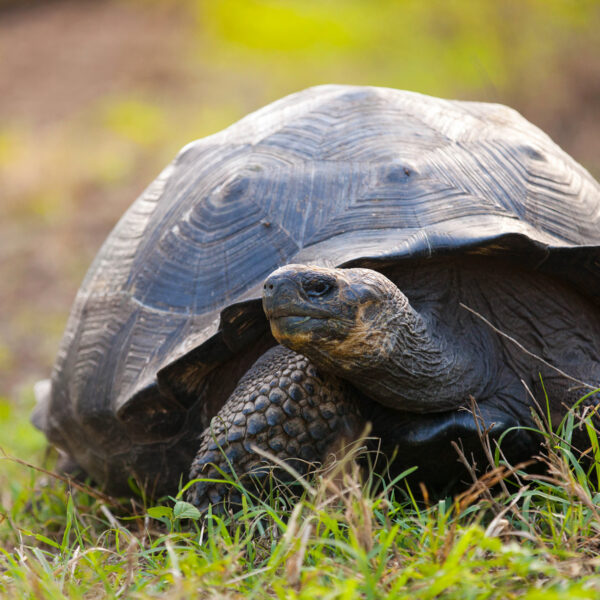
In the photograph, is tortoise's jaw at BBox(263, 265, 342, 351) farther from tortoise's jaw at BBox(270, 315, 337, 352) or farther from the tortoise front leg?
the tortoise front leg

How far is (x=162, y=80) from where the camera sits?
18.6m

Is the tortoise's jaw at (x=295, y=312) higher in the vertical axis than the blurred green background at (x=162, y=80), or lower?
lower

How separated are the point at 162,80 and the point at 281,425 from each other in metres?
16.9

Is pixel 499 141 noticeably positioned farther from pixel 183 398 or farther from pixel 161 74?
pixel 161 74

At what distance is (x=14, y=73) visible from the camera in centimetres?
2016

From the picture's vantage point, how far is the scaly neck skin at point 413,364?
8.56 feet

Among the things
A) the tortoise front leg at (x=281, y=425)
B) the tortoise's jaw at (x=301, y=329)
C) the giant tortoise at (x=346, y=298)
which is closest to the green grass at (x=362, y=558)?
the tortoise front leg at (x=281, y=425)

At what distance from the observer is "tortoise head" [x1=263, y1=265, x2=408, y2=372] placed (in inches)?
97.0

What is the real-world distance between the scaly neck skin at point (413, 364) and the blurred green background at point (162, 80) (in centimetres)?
203

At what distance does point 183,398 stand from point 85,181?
31.9 feet

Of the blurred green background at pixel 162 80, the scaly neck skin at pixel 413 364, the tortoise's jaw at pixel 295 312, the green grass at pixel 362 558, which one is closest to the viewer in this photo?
the green grass at pixel 362 558

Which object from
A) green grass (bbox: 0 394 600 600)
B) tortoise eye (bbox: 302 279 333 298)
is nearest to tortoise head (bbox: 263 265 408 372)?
tortoise eye (bbox: 302 279 333 298)

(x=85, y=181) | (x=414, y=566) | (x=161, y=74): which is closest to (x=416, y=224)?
(x=414, y=566)

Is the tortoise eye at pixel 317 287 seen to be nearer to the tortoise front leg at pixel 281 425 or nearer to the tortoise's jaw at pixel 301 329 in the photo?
the tortoise's jaw at pixel 301 329
